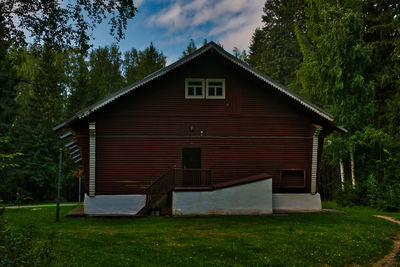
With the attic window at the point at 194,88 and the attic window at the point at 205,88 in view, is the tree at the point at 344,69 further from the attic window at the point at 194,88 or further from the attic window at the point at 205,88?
the attic window at the point at 194,88

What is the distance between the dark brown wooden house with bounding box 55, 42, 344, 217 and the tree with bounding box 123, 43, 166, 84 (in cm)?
2564

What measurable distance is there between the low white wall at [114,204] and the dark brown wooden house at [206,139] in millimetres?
47

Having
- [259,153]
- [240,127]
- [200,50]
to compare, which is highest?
[200,50]

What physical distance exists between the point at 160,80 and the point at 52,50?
9796mm

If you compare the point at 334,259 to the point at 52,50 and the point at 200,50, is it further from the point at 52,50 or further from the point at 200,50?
the point at 200,50

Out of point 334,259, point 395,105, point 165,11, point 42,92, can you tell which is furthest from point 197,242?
point 395,105

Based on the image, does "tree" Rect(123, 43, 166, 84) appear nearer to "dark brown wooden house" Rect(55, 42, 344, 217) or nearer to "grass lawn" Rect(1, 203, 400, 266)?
"dark brown wooden house" Rect(55, 42, 344, 217)

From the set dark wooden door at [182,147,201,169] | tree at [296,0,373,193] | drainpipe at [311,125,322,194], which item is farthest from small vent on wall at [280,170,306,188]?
tree at [296,0,373,193]

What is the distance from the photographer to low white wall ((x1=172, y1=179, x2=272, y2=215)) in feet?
54.0

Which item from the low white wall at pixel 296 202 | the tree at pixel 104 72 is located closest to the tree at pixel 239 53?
the tree at pixel 104 72

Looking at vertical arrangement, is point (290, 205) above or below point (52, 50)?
below

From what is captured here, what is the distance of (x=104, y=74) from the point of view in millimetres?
45375

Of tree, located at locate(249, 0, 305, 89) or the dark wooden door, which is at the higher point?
tree, located at locate(249, 0, 305, 89)

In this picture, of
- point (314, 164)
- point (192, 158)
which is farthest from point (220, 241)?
point (192, 158)
